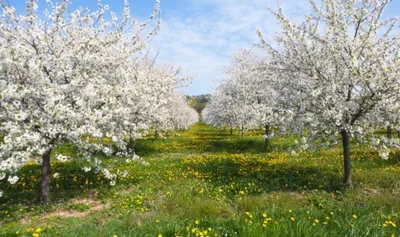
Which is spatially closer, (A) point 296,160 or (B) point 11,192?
(B) point 11,192

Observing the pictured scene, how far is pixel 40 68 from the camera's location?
784 centimetres

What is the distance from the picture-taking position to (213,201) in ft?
28.8

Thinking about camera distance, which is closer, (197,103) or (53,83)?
(53,83)

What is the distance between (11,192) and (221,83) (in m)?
22.6

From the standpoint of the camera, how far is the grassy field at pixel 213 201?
220 inches

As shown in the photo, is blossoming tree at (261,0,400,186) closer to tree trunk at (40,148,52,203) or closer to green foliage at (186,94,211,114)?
tree trunk at (40,148,52,203)

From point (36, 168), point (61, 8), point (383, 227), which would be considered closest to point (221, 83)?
point (36, 168)

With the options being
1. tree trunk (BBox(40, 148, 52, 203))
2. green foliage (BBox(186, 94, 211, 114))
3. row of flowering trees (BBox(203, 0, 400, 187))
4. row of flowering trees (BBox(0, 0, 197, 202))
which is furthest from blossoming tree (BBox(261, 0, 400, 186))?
green foliage (BBox(186, 94, 211, 114))

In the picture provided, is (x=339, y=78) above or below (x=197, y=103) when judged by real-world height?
below

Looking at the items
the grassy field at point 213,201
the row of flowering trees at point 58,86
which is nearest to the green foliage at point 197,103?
the grassy field at point 213,201

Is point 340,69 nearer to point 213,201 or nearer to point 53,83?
point 213,201

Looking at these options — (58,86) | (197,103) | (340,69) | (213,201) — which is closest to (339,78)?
(340,69)

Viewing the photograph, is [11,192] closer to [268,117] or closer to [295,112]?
[268,117]

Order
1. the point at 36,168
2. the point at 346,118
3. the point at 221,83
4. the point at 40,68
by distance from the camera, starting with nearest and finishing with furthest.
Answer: the point at 40,68 → the point at 346,118 → the point at 36,168 → the point at 221,83
